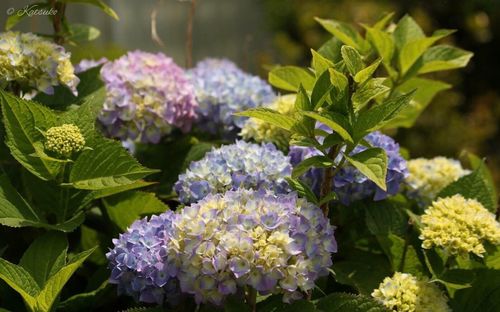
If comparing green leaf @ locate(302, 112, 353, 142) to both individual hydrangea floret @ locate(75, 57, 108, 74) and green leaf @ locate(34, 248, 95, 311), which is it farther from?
individual hydrangea floret @ locate(75, 57, 108, 74)

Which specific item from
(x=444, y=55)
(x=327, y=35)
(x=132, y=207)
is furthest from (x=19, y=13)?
(x=327, y=35)

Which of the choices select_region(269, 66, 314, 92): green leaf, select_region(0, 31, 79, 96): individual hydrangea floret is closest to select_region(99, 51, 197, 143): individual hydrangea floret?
select_region(0, 31, 79, 96): individual hydrangea floret

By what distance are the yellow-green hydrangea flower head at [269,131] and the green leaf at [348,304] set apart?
0.37m

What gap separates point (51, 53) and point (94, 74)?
0.39 ft

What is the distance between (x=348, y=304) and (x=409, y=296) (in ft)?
0.27

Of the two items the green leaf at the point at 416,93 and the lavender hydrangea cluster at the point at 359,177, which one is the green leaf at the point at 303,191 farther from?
the green leaf at the point at 416,93

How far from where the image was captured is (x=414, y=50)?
4.16 ft

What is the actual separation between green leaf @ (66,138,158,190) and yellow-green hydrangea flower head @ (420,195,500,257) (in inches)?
15.4

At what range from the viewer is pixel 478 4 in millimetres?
4574

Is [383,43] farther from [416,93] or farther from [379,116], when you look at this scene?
[379,116]

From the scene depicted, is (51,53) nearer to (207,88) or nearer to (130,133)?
(130,133)

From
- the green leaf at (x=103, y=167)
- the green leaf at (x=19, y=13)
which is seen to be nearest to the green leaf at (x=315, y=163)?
the green leaf at (x=103, y=167)

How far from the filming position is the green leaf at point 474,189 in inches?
47.1

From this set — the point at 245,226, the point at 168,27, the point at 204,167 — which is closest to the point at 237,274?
the point at 245,226
